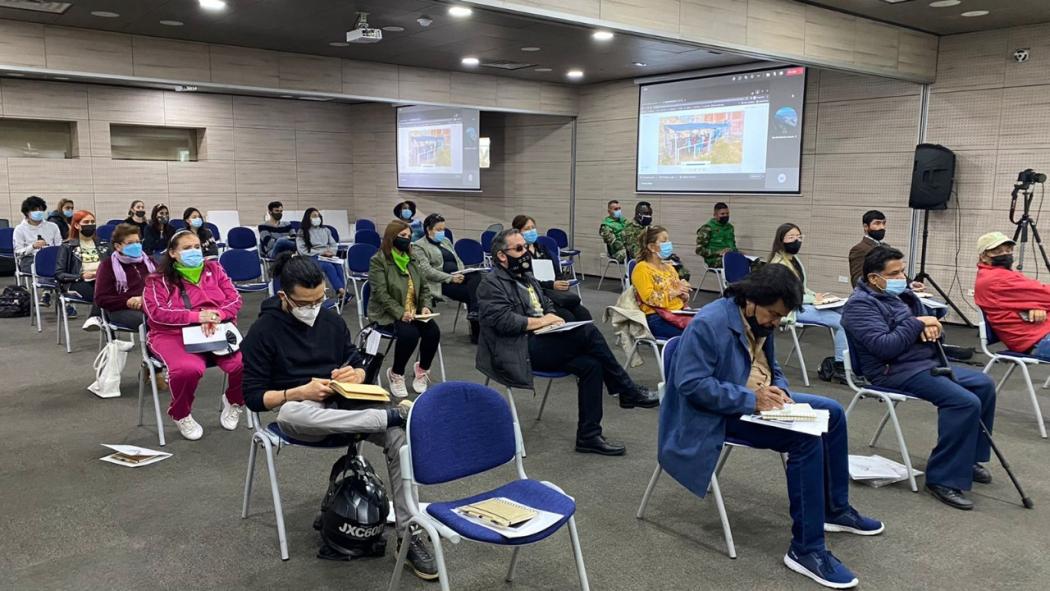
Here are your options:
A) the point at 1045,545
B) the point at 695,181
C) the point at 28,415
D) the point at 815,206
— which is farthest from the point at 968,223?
the point at 28,415

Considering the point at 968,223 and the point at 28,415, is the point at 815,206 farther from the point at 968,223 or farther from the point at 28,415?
the point at 28,415

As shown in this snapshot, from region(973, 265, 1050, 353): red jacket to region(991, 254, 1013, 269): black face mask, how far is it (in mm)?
32

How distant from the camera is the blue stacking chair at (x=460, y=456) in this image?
7.86ft

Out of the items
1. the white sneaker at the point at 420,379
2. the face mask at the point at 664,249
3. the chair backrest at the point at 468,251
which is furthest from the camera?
the chair backrest at the point at 468,251

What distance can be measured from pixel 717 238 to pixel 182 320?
6.87 meters

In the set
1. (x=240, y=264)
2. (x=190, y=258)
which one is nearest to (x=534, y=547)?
(x=190, y=258)

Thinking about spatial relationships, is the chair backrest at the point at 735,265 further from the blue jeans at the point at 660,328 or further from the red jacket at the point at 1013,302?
the red jacket at the point at 1013,302

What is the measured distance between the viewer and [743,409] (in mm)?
2912

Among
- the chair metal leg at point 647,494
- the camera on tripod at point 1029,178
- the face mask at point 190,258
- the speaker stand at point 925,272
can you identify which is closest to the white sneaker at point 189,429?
the face mask at point 190,258

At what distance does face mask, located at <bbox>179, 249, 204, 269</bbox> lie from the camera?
4496mm

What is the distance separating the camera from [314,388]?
2.97 metres

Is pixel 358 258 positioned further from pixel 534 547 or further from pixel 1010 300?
pixel 1010 300

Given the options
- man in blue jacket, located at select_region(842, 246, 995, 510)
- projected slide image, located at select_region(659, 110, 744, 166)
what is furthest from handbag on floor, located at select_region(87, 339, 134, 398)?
projected slide image, located at select_region(659, 110, 744, 166)

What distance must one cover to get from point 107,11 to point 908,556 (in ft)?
26.4
